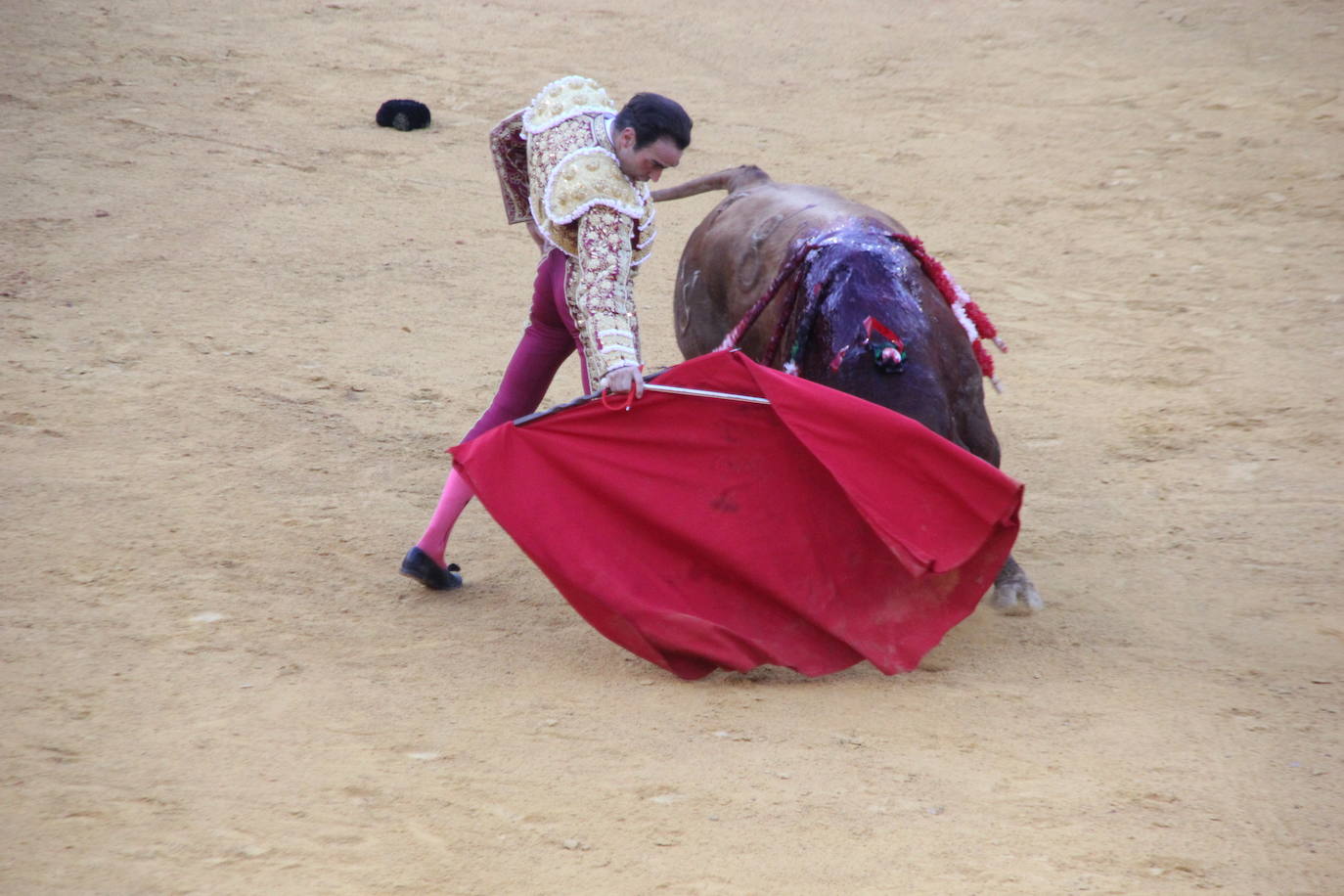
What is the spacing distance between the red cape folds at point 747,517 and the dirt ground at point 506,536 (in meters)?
0.16

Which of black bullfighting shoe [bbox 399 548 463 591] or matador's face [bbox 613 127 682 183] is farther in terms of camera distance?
black bullfighting shoe [bbox 399 548 463 591]

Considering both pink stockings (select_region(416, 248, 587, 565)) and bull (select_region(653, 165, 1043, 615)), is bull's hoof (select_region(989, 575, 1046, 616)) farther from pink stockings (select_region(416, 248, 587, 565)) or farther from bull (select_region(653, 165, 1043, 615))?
pink stockings (select_region(416, 248, 587, 565))

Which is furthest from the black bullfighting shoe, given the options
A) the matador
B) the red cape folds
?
A: the matador

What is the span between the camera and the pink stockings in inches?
158

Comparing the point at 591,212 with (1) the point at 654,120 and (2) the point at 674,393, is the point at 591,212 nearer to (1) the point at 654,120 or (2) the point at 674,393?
(1) the point at 654,120

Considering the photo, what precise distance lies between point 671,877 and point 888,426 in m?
1.42

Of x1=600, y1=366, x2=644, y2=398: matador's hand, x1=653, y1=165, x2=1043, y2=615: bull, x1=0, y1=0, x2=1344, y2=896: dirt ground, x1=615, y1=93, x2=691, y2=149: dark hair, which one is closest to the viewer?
x1=0, y1=0, x2=1344, y2=896: dirt ground

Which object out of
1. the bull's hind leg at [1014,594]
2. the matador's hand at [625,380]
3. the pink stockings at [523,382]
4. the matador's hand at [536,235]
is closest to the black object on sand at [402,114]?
the matador's hand at [536,235]

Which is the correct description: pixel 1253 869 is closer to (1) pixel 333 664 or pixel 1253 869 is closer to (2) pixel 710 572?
(2) pixel 710 572

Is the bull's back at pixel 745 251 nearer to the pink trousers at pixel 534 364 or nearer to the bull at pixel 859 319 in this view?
the bull at pixel 859 319

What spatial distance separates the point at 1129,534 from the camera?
4.75m

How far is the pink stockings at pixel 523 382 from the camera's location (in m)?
4.02

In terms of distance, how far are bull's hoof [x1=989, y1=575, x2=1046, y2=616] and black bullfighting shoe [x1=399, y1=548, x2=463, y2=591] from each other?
1751 mm

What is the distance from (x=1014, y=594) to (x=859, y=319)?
102 cm
